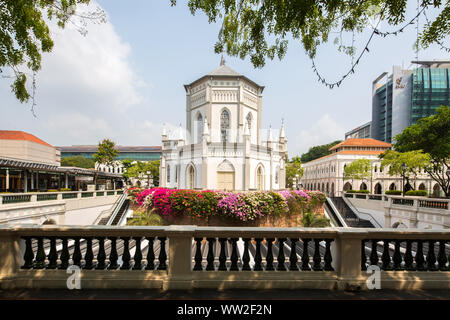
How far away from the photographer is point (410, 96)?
6956cm

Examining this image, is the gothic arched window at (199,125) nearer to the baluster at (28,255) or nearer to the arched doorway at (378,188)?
the baluster at (28,255)

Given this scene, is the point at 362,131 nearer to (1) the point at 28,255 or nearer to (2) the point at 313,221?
(2) the point at 313,221

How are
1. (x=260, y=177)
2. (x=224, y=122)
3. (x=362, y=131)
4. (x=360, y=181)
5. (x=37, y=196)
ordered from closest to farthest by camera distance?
(x=37, y=196)
(x=260, y=177)
(x=224, y=122)
(x=360, y=181)
(x=362, y=131)

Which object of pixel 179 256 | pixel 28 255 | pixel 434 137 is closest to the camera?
pixel 179 256

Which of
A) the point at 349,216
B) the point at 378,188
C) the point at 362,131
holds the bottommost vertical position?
the point at 349,216

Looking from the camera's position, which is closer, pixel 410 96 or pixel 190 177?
pixel 190 177

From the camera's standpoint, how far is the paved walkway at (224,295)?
3740 millimetres

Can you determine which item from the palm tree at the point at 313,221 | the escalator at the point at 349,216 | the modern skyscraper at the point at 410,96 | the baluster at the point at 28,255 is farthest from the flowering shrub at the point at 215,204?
the modern skyscraper at the point at 410,96

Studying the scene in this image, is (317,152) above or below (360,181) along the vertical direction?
above

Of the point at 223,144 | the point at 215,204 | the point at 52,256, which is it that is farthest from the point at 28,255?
the point at 223,144

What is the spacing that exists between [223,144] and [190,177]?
224 inches

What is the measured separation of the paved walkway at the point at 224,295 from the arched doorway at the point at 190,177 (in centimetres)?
2326

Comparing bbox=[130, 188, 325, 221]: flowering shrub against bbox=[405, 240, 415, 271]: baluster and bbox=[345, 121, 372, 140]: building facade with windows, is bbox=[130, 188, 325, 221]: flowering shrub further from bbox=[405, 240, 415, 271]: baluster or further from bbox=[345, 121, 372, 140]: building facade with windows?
bbox=[345, 121, 372, 140]: building facade with windows
